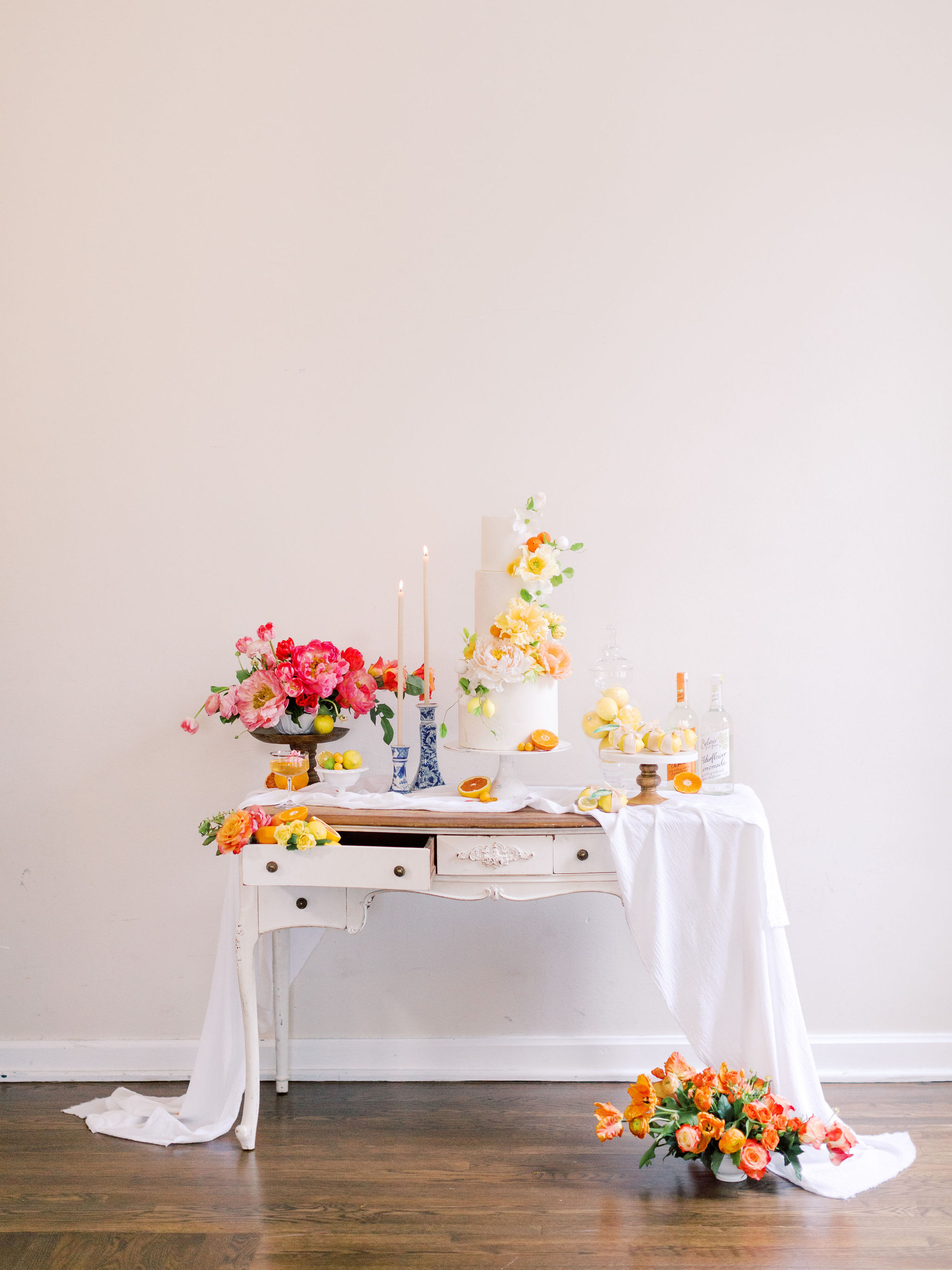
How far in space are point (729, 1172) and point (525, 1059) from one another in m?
0.66

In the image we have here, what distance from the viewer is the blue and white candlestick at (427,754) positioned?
7.73 ft

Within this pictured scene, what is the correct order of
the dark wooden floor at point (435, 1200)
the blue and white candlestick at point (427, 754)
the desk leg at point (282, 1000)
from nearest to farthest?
the dark wooden floor at point (435, 1200) < the blue and white candlestick at point (427, 754) < the desk leg at point (282, 1000)

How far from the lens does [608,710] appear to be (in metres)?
2.28

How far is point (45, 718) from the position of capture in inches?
103

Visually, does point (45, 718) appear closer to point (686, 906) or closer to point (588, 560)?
point (588, 560)

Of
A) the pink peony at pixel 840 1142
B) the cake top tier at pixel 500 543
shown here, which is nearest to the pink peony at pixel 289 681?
the cake top tier at pixel 500 543

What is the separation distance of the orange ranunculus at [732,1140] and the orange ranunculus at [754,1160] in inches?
0.6

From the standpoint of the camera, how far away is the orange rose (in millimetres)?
1918

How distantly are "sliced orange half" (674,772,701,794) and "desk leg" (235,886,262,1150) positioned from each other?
3.24 feet

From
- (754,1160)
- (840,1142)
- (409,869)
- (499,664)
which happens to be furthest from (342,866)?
(840,1142)

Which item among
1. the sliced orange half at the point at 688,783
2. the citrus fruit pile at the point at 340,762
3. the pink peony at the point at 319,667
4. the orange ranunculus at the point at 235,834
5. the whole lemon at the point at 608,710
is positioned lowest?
the orange ranunculus at the point at 235,834

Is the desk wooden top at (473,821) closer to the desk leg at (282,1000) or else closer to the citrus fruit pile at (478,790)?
the citrus fruit pile at (478,790)

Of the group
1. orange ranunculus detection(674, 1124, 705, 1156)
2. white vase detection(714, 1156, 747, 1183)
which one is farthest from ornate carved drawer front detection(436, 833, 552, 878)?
white vase detection(714, 1156, 747, 1183)

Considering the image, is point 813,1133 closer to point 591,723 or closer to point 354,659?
point 591,723
